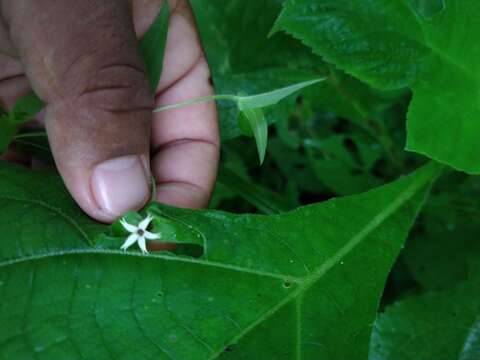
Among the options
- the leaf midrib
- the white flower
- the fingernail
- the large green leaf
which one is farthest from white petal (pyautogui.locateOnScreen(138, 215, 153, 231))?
the large green leaf

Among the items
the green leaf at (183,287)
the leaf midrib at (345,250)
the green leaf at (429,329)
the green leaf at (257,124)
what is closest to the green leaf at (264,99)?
the green leaf at (257,124)

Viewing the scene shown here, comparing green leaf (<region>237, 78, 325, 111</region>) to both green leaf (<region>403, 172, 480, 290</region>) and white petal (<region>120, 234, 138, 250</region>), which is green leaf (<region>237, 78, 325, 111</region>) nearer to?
white petal (<region>120, 234, 138, 250</region>)

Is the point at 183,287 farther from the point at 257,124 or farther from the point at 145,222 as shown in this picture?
the point at 257,124

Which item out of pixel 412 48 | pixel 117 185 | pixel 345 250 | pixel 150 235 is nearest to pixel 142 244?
pixel 150 235

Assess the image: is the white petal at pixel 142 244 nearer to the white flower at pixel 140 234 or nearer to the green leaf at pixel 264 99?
the white flower at pixel 140 234

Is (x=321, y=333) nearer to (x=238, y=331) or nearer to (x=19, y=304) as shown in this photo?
(x=238, y=331)

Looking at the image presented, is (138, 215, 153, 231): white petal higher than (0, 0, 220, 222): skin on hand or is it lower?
lower
